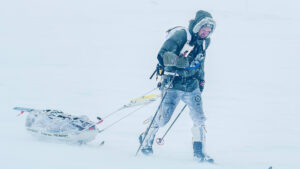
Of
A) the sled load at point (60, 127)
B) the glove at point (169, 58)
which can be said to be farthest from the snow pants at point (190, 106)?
the sled load at point (60, 127)

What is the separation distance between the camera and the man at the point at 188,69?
553 cm

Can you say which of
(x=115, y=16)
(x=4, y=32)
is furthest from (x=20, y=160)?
(x=115, y=16)

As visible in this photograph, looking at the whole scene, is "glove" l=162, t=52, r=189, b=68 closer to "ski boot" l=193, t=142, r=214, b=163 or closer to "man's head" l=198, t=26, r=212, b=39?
"man's head" l=198, t=26, r=212, b=39

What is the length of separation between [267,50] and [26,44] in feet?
40.2

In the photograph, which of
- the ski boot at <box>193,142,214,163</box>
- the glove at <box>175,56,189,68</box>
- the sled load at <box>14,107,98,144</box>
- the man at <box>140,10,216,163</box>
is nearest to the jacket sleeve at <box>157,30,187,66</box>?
the man at <box>140,10,216,163</box>

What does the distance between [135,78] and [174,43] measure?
31.4 ft

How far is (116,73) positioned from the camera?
15914 millimetres

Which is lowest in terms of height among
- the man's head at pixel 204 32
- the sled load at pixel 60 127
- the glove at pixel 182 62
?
the sled load at pixel 60 127

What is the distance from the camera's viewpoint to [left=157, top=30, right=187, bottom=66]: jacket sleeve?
552 cm

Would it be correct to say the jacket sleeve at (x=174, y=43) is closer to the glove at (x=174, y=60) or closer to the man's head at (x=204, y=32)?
the glove at (x=174, y=60)

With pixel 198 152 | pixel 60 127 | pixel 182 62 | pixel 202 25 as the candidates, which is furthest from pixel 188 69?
pixel 60 127

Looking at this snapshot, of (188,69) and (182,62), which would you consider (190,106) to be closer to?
(188,69)

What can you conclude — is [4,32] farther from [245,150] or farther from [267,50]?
[245,150]

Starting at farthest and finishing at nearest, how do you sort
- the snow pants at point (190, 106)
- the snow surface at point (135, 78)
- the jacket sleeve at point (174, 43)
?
the snow surface at point (135, 78)
the snow pants at point (190, 106)
the jacket sleeve at point (174, 43)
